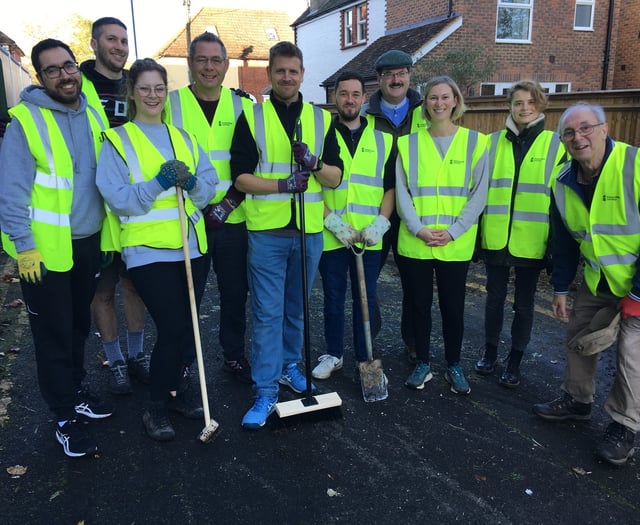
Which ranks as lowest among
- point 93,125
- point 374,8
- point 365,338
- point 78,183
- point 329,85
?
point 365,338

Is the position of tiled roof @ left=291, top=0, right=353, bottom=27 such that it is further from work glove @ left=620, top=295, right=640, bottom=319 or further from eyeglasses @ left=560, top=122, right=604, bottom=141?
work glove @ left=620, top=295, right=640, bottom=319

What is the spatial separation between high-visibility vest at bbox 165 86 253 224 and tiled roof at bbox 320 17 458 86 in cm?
1311

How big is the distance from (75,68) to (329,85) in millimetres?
19009

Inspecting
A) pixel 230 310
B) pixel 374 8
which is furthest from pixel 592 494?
pixel 374 8

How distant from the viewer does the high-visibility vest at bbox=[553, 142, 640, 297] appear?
9.71 ft

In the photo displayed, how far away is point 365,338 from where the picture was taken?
3848mm

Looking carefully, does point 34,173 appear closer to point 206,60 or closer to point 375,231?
point 206,60

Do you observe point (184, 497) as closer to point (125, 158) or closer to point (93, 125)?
point (125, 158)

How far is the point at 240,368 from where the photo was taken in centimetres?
408

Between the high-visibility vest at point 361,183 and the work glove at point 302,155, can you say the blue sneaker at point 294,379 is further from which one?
the work glove at point 302,155

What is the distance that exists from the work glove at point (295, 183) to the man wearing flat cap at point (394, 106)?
959mm

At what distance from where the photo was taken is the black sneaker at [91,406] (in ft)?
11.5

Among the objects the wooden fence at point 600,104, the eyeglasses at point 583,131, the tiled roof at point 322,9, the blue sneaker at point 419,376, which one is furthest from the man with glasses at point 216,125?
the tiled roof at point 322,9

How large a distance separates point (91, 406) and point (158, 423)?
0.56 metres
